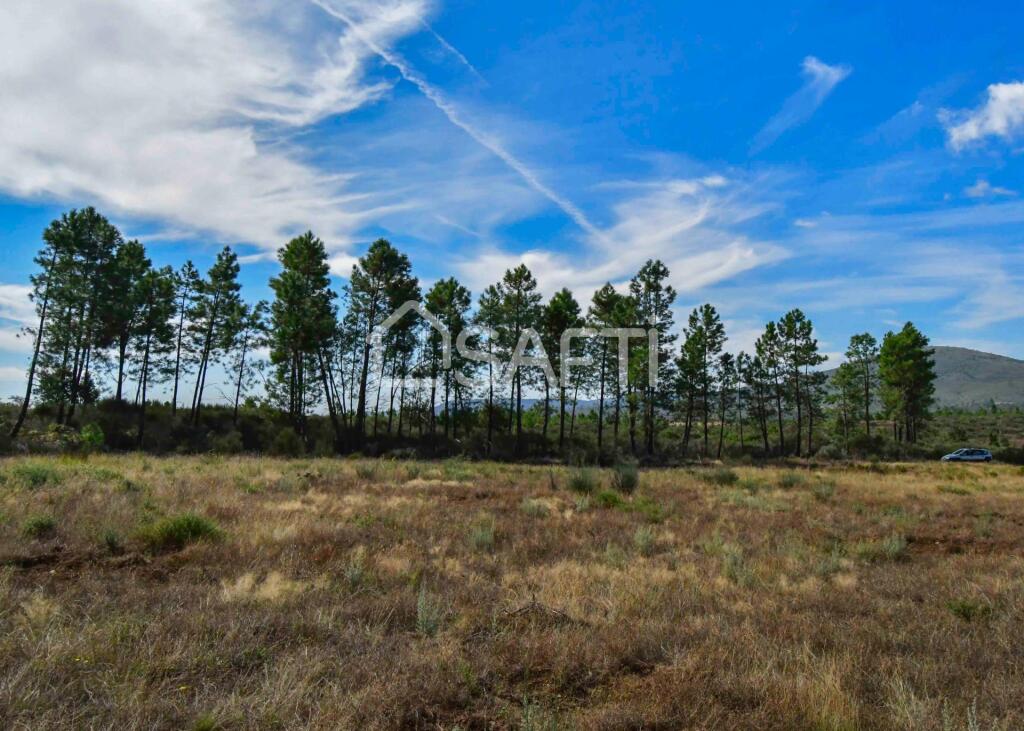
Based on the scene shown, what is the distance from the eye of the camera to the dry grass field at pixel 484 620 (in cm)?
377

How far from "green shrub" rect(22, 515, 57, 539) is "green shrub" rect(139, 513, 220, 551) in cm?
162

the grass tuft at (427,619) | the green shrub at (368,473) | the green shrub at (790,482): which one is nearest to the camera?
the grass tuft at (427,619)

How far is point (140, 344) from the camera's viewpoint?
38.5 meters

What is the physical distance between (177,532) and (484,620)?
561 centimetres

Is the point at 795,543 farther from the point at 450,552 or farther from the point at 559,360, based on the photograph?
the point at 559,360

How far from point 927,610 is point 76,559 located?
35.6ft

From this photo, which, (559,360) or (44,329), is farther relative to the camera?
(559,360)

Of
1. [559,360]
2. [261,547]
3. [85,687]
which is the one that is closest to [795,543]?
[261,547]

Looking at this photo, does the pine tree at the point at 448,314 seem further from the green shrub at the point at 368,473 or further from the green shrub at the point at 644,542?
the green shrub at the point at 644,542

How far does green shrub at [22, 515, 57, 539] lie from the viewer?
26.4 feet

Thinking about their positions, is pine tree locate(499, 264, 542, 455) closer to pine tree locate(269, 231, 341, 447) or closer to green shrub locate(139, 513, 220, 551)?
pine tree locate(269, 231, 341, 447)

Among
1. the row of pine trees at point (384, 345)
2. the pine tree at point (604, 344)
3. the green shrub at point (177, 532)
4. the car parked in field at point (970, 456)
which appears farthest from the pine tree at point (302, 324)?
the car parked in field at point (970, 456)

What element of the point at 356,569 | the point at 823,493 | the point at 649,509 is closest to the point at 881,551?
the point at 649,509

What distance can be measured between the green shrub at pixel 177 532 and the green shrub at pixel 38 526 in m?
1.62
